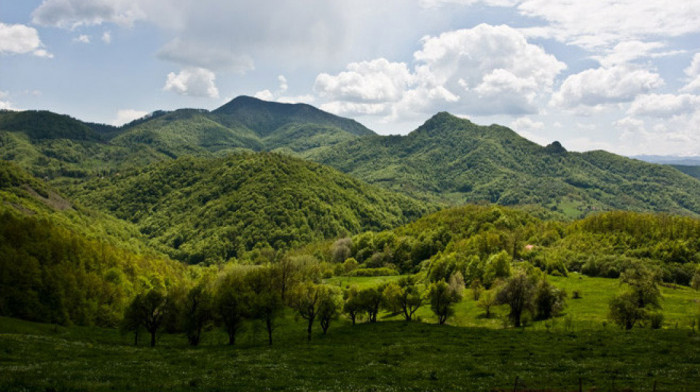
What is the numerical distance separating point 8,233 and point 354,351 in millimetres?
105633

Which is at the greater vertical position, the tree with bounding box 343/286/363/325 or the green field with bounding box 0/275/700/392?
the green field with bounding box 0/275/700/392

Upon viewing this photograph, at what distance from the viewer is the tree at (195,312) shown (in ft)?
216

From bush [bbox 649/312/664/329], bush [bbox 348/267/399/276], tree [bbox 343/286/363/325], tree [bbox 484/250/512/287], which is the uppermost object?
tree [bbox 484/250/512/287]

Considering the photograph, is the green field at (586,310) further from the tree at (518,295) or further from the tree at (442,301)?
the tree at (442,301)

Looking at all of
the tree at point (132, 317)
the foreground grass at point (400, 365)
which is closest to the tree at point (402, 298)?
→ the foreground grass at point (400, 365)

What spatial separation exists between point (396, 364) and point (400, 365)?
2.07 feet

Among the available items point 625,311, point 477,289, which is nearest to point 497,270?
point 477,289

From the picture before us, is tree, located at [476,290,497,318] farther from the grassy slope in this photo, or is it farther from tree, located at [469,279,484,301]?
the grassy slope

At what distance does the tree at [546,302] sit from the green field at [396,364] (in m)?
9.17

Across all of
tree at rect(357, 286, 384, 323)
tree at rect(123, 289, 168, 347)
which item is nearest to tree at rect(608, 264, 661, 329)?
tree at rect(357, 286, 384, 323)

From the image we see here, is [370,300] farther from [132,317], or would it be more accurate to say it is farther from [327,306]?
[132,317]

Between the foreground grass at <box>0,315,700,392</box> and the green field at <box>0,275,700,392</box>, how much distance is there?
0.10m

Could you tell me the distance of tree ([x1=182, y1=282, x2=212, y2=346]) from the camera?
65688 mm

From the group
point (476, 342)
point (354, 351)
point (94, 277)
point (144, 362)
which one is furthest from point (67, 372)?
point (94, 277)
